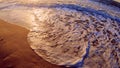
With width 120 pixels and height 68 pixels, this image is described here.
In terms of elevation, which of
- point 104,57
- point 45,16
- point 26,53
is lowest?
point 104,57

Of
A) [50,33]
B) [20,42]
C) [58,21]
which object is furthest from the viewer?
[58,21]

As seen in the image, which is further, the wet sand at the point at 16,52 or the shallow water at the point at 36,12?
the shallow water at the point at 36,12

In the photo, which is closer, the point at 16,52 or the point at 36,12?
the point at 16,52

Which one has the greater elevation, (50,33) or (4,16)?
(4,16)

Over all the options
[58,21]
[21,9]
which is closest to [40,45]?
[58,21]

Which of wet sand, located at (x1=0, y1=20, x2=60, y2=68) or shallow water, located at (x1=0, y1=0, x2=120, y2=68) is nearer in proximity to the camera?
wet sand, located at (x1=0, y1=20, x2=60, y2=68)

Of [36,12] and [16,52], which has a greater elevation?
[36,12]

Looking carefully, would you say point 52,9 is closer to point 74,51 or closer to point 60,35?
point 60,35

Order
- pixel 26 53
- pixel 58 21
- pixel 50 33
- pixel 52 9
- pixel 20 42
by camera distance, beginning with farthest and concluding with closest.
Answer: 1. pixel 52 9
2. pixel 58 21
3. pixel 50 33
4. pixel 20 42
5. pixel 26 53
